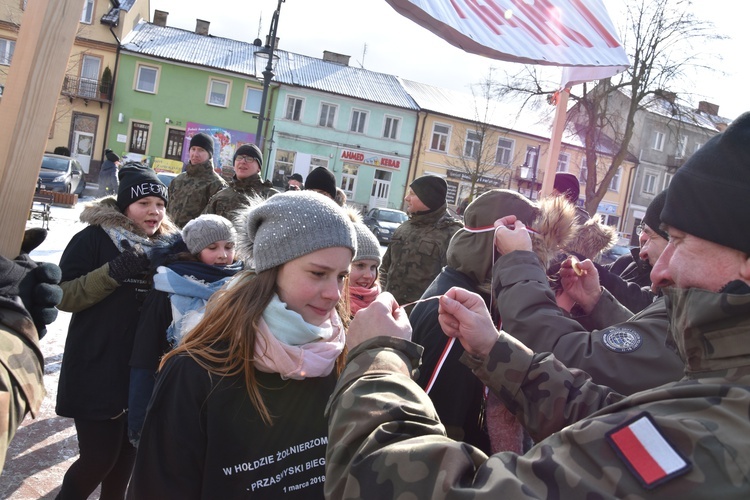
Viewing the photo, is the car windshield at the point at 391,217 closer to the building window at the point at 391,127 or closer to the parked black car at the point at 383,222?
the parked black car at the point at 383,222

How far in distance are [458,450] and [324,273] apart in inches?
42.4

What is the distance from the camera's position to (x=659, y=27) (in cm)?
2203

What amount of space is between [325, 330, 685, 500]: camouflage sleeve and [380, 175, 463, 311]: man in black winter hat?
4.38m

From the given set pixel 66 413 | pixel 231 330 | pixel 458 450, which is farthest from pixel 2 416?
pixel 66 413

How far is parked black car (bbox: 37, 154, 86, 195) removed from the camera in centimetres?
2030

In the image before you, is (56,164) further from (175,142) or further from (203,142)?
(203,142)

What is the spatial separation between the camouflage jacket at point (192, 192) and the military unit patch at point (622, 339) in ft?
16.8

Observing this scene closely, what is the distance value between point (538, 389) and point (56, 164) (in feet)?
77.7

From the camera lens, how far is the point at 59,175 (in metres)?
20.8

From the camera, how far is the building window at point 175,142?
34.1 meters

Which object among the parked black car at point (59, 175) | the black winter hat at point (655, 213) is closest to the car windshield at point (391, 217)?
the parked black car at point (59, 175)

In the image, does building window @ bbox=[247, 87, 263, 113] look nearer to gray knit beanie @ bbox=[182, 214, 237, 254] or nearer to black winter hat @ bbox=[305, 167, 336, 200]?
black winter hat @ bbox=[305, 167, 336, 200]

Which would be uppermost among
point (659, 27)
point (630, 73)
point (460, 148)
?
point (659, 27)

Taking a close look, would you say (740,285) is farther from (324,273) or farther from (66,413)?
(66,413)
